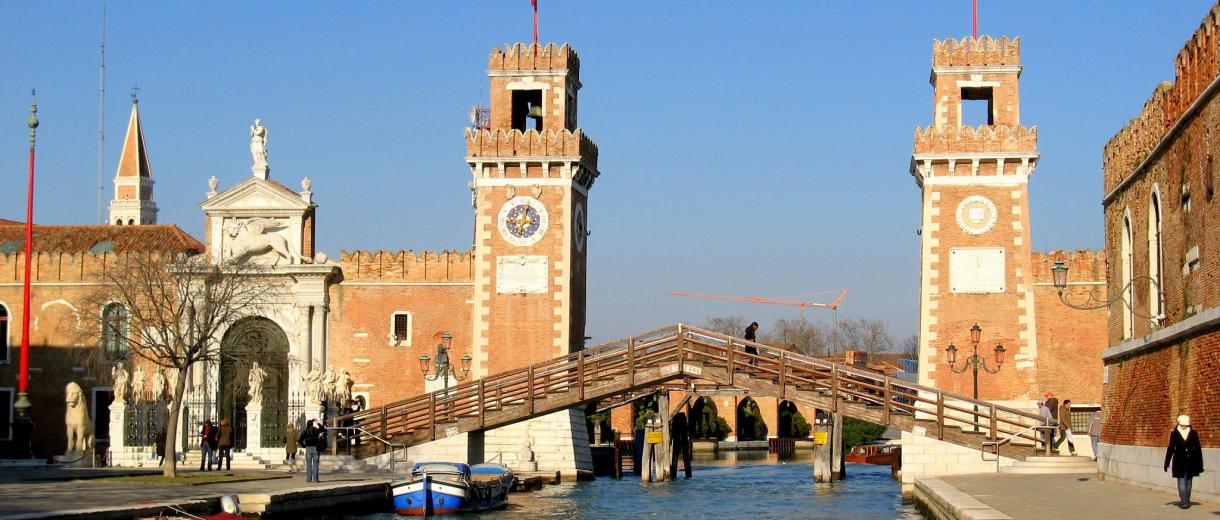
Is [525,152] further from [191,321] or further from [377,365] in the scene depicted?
[191,321]

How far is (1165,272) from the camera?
25969 mm

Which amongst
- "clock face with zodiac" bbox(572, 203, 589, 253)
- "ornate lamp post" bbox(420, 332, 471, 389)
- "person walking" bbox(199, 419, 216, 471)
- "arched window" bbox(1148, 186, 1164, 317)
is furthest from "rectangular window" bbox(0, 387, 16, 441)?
"arched window" bbox(1148, 186, 1164, 317)

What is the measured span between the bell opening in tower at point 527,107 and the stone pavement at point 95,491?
47.2 ft

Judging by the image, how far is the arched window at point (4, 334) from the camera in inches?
1812

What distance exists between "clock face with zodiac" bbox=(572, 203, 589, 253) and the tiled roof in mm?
13248

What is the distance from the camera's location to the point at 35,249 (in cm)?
5106

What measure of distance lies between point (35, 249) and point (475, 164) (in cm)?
1629

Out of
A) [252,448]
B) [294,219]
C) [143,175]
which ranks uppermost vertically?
[143,175]

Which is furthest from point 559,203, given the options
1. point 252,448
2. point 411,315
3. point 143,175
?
point 143,175

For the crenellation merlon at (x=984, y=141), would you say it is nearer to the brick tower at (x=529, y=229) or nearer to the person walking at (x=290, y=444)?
the brick tower at (x=529, y=229)

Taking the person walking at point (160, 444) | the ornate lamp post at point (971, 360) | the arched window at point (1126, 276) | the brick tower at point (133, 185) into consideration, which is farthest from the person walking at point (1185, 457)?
the brick tower at point (133, 185)

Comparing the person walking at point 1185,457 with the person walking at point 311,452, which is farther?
the person walking at point 311,452

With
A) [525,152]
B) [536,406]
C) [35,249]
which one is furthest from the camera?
[35,249]

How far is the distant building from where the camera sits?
2194cm
